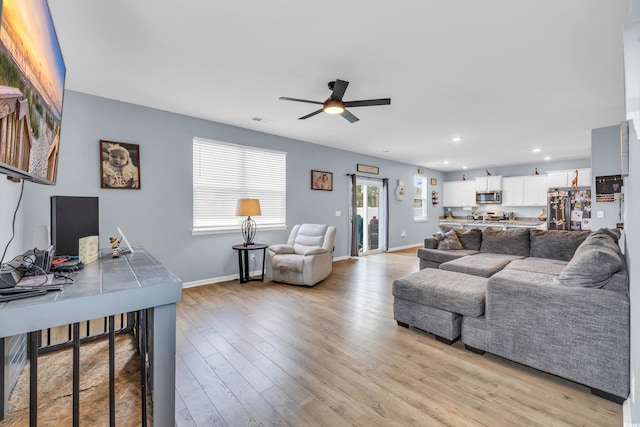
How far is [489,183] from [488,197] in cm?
42

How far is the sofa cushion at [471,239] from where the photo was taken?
500cm

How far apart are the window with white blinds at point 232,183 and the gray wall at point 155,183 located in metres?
0.13

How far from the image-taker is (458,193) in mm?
9531

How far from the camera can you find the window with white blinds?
14.4 feet

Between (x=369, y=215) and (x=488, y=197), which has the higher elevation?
(x=488, y=197)

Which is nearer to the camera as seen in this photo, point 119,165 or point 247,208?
point 119,165

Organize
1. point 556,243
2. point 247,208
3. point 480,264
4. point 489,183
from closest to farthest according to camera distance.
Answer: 1. point 480,264
2. point 556,243
3. point 247,208
4. point 489,183

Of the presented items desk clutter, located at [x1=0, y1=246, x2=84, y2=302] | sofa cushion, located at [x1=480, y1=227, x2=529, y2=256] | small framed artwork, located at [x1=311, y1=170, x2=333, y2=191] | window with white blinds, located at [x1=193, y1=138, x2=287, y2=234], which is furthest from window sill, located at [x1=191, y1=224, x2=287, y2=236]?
sofa cushion, located at [x1=480, y1=227, x2=529, y2=256]

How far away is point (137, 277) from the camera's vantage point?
1.31 meters

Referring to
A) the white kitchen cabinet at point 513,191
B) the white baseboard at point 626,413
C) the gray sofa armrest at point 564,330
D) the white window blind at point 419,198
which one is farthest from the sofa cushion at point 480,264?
the white kitchen cabinet at point 513,191

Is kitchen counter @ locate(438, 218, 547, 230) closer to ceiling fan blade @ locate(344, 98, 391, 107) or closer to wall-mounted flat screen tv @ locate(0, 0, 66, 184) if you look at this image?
ceiling fan blade @ locate(344, 98, 391, 107)

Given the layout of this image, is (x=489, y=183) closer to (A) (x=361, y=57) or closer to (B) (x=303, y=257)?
(B) (x=303, y=257)

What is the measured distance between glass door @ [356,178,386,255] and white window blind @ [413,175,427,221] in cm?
169

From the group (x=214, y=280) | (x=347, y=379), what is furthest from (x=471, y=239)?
(x=214, y=280)
